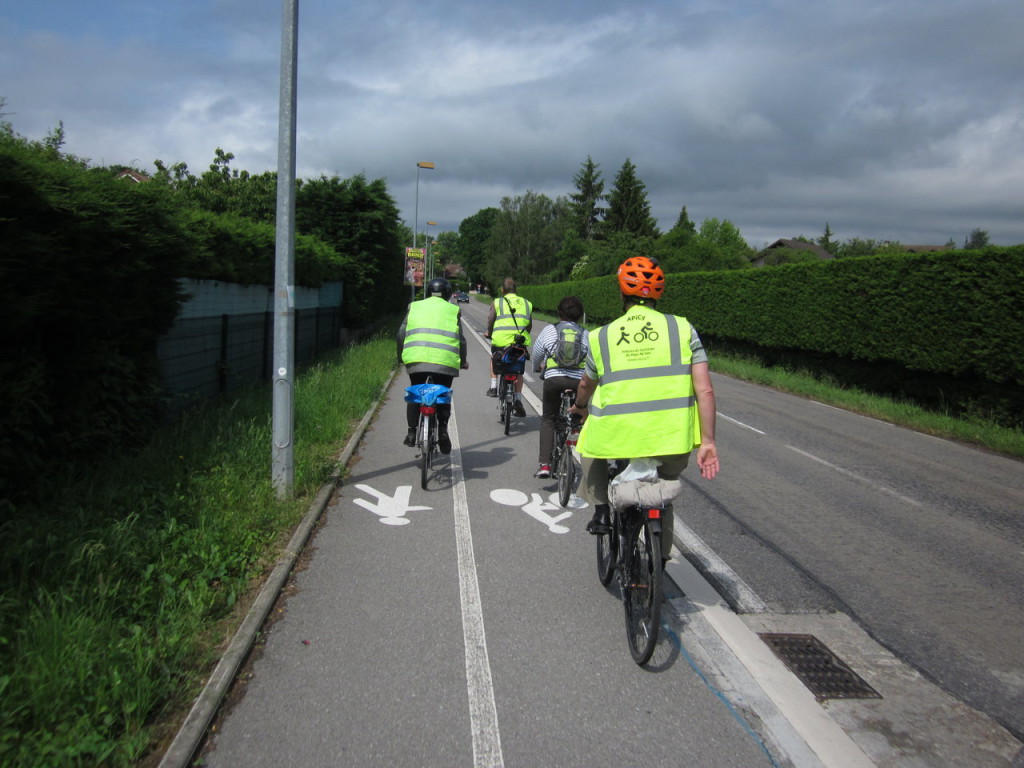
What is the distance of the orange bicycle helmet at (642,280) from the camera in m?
3.81

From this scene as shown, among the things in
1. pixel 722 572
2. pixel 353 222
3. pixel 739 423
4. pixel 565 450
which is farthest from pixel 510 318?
pixel 353 222

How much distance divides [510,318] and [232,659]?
620 cm

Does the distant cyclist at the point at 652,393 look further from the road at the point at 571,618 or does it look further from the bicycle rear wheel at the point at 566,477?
the bicycle rear wheel at the point at 566,477

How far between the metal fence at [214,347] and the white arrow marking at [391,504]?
2.75 metres

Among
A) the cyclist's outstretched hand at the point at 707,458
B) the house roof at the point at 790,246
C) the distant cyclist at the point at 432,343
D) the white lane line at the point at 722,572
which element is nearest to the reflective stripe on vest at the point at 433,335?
the distant cyclist at the point at 432,343

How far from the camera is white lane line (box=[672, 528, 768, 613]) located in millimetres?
4426

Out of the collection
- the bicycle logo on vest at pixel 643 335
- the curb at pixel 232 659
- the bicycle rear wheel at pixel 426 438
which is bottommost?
the curb at pixel 232 659

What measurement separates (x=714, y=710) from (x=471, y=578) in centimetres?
188

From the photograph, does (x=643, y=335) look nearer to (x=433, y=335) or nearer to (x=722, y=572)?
(x=722, y=572)

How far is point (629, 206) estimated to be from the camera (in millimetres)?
67750

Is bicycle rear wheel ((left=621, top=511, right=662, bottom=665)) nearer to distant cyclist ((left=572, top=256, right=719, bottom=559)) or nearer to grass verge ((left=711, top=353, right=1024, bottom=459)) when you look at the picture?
distant cyclist ((left=572, top=256, right=719, bottom=559))

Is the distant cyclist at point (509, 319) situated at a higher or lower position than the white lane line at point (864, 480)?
higher

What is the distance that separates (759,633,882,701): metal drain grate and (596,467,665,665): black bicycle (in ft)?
2.31

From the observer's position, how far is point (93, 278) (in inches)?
222
